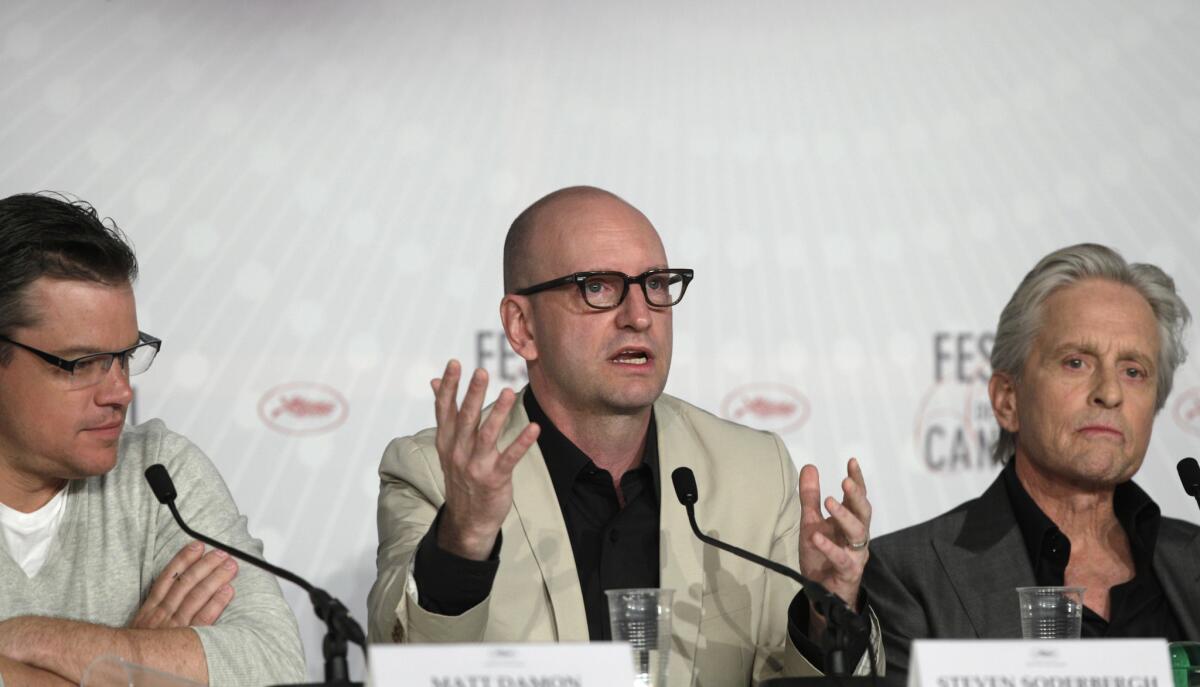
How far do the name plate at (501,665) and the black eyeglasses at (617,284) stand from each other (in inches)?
Result: 49.8

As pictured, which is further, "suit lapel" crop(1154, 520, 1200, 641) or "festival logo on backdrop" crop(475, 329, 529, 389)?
"festival logo on backdrop" crop(475, 329, 529, 389)

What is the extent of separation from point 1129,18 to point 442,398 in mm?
2876

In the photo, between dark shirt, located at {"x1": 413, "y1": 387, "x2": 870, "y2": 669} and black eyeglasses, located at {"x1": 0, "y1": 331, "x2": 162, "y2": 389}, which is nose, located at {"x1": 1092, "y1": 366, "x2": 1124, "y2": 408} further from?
black eyeglasses, located at {"x1": 0, "y1": 331, "x2": 162, "y2": 389}

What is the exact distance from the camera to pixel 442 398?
2211mm

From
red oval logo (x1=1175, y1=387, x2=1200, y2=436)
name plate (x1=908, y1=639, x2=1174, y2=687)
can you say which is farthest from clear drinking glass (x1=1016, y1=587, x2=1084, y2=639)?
red oval logo (x1=1175, y1=387, x2=1200, y2=436)

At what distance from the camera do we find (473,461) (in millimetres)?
2217

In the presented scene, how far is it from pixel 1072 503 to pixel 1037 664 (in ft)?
4.85

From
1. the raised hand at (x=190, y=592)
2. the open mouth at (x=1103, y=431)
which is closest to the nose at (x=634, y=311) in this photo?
the raised hand at (x=190, y=592)

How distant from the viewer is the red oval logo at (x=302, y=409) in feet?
11.9

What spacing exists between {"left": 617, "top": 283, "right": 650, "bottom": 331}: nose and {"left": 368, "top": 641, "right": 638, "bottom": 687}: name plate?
1191mm

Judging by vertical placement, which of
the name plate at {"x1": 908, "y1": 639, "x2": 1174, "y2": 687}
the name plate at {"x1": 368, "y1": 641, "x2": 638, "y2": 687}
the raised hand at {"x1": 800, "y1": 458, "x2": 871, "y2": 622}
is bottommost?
the name plate at {"x1": 368, "y1": 641, "x2": 638, "y2": 687}

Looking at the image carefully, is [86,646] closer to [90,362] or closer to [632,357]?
[90,362]

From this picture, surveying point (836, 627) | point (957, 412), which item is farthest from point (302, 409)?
point (836, 627)

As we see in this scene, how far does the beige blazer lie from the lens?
8.93ft
